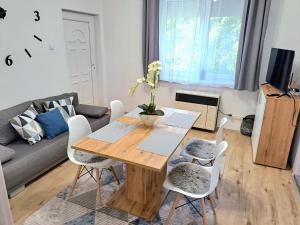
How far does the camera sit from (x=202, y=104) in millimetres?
Answer: 3887

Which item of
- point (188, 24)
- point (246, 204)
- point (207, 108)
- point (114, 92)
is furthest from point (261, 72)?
point (114, 92)

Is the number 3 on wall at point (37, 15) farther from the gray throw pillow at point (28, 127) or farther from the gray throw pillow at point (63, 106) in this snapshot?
the gray throw pillow at point (28, 127)

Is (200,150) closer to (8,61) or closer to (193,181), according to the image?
(193,181)

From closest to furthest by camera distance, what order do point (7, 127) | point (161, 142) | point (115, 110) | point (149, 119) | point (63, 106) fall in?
point (161, 142) < point (149, 119) < point (7, 127) < point (115, 110) < point (63, 106)

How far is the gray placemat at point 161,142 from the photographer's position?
1767mm

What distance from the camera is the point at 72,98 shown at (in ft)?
11.2

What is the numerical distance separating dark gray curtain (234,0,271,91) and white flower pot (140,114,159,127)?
2095 millimetres

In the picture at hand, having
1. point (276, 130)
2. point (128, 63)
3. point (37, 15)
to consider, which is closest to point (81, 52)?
point (128, 63)

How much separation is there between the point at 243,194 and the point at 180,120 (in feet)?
3.47

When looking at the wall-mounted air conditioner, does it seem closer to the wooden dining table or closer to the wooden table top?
the wooden dining table

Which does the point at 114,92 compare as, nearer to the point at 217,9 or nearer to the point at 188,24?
the point at 188,24

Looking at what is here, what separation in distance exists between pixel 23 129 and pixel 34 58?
118 cm

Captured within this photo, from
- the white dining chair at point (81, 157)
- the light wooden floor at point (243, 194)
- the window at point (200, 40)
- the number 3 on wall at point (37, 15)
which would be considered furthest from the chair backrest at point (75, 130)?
the window at point (200, 40)

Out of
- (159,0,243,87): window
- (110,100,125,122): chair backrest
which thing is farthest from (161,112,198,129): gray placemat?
(159,0,243,87): window
